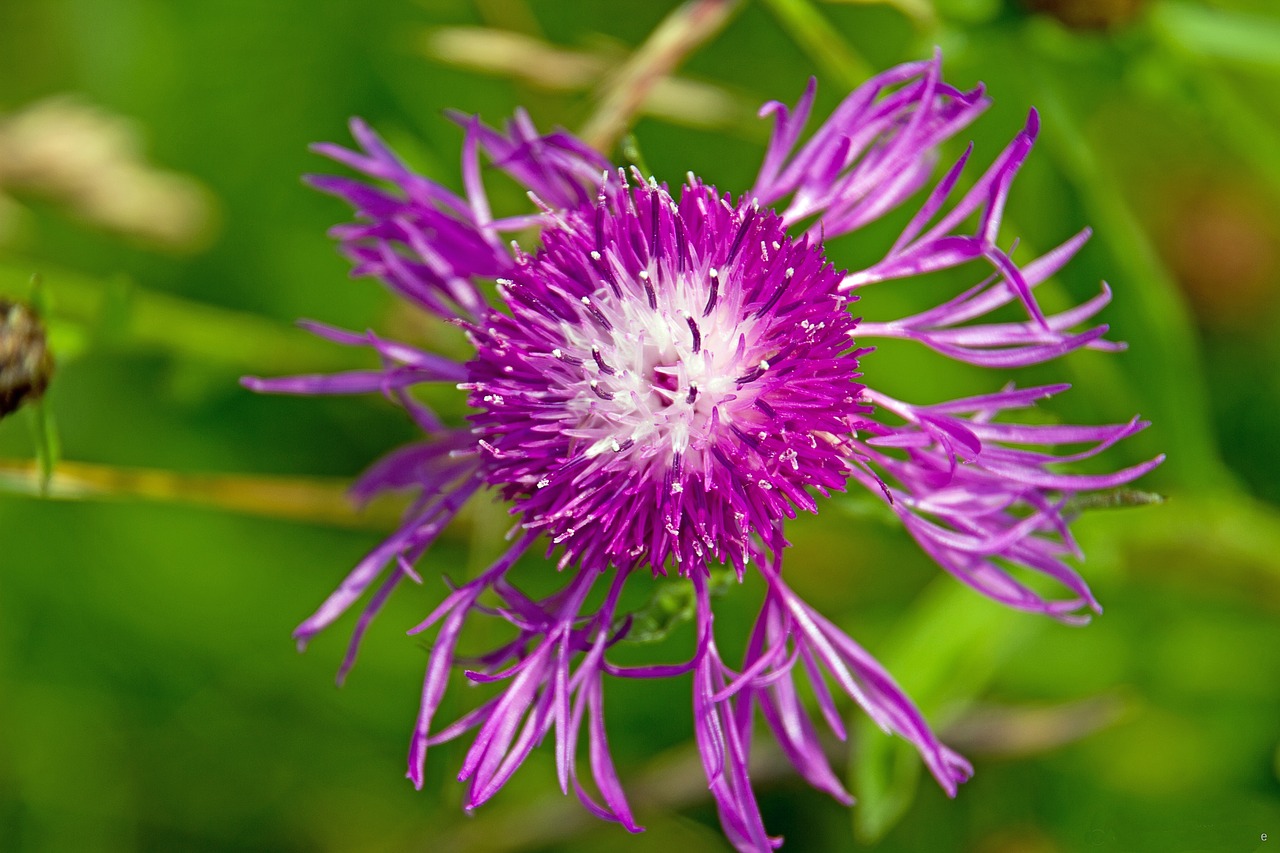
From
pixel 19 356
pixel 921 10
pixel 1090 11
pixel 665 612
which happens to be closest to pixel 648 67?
pixel 921 10

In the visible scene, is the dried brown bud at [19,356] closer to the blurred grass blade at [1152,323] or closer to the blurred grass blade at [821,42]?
the blurred grass blade at [821,42]

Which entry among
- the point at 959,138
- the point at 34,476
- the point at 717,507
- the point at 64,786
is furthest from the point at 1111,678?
the point at 64,786

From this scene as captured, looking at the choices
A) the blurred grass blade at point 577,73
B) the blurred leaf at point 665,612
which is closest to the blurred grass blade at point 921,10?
the blurred grass blade at point 577,73

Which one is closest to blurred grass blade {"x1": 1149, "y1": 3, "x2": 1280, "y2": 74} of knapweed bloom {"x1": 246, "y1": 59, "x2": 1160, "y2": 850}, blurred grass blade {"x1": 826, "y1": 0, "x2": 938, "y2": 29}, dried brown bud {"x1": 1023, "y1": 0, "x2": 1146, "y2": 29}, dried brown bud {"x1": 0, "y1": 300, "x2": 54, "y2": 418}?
dried brown bud {"x1": 1023, "y1": 0, "x2": 1146, "y2": 29}

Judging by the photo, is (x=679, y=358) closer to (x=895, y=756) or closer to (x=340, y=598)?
(x=340, y=598)

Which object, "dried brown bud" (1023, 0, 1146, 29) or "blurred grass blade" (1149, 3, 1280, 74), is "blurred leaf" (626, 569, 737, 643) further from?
"blurred grass blade" (1149, 3, 1280, 74)
